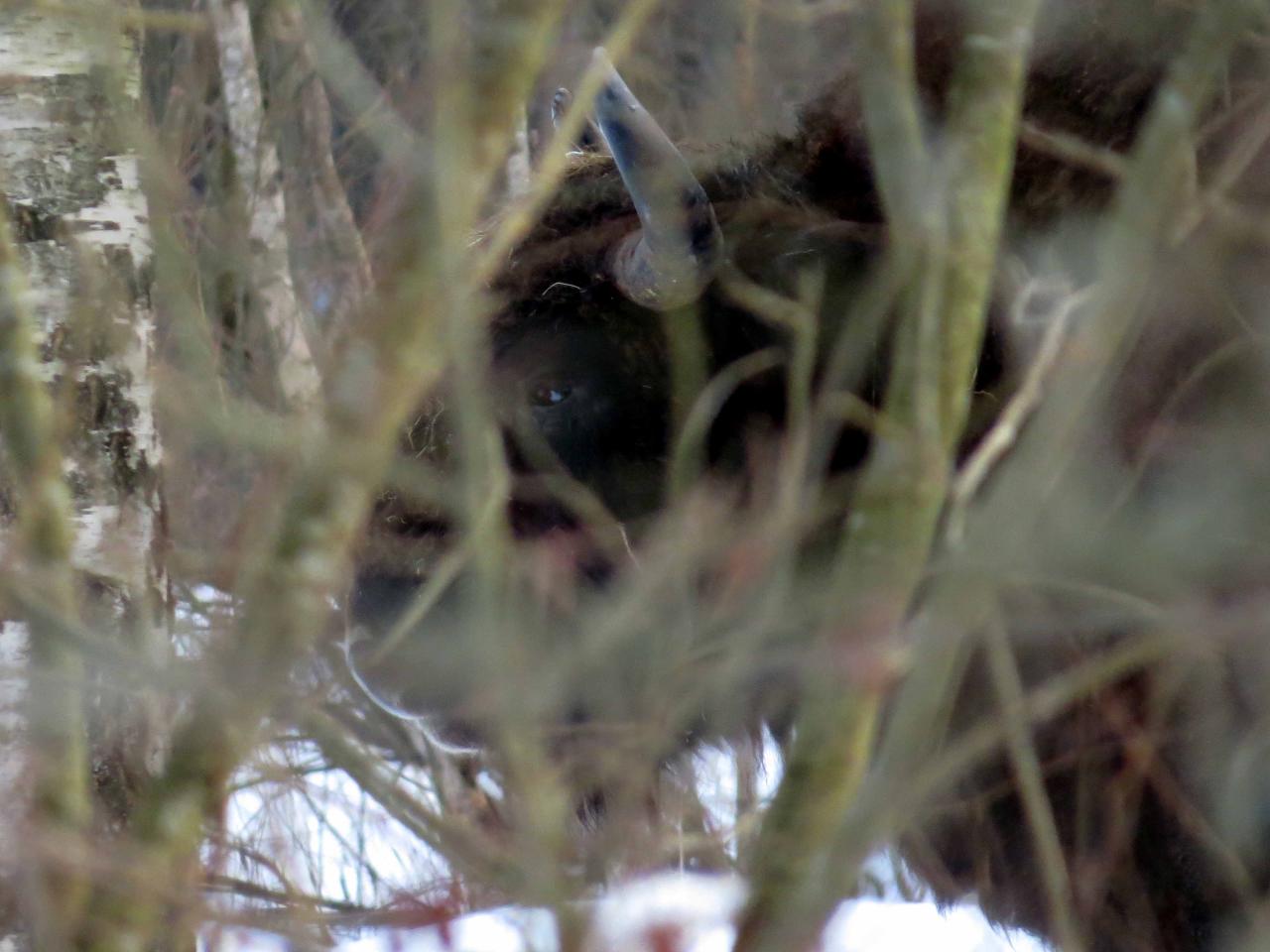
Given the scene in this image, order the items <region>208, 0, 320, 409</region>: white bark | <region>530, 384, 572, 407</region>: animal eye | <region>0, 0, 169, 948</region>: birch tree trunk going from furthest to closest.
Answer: <region>208, 0, 320, 409</region>: white bark < <region>530, 384, 572, 407</region>: animal eye < <region>0, 0, 169, 948</region>: birch tree trunk

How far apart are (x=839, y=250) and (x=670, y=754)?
131cm

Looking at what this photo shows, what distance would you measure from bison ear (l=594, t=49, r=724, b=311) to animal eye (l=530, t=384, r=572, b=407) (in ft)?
0.99

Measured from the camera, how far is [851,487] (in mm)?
3227

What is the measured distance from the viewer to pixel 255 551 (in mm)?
1539

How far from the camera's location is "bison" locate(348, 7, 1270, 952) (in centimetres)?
201

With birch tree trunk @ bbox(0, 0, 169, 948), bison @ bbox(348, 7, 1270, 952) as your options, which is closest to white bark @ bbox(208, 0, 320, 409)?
bison @ bbox(348, 7, 1270, 952)

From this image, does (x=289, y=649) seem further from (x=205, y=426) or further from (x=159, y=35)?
(x=159, y=35)

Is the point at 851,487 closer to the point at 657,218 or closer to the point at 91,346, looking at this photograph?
the point at 657,218

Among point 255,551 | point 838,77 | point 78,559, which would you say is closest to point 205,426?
point 255,551

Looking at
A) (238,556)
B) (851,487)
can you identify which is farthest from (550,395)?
(238,556)

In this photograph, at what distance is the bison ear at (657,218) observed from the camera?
10.7ft

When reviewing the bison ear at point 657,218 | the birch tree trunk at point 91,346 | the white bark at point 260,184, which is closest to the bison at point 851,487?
the bison ear at point 657,218

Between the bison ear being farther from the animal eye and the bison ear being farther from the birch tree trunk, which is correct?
the birch tree trunk

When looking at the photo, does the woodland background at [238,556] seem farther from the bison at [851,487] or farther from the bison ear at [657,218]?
the bison ear at [657,218]
